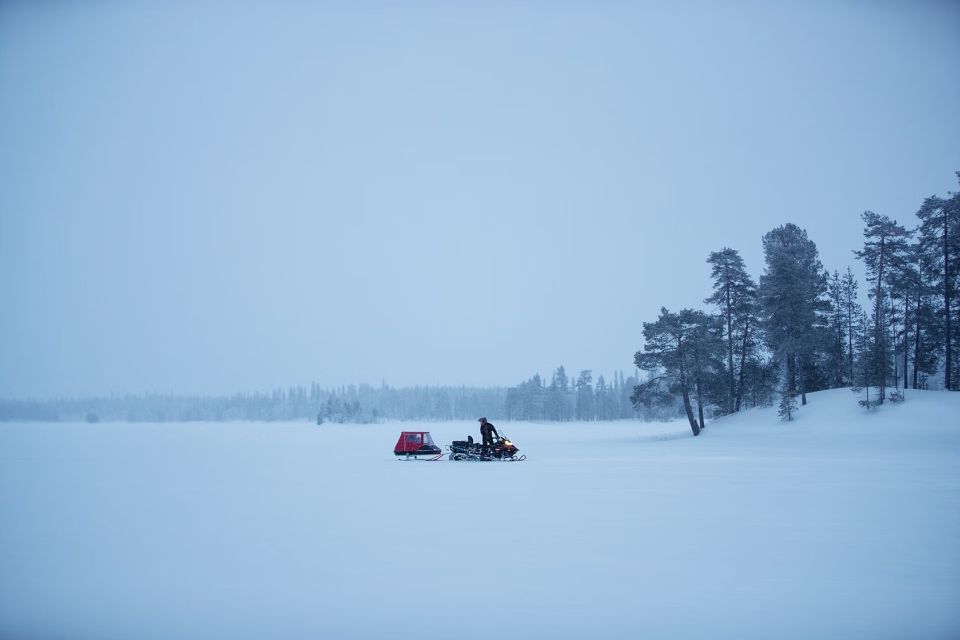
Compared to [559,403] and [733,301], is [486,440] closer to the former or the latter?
[733,301]

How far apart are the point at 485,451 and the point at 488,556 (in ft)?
77.1

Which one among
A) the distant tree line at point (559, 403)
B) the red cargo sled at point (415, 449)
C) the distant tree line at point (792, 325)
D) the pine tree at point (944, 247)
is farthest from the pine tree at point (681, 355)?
the distant tree line at point (559, 403)

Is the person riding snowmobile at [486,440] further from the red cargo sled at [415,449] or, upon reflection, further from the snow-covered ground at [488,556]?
the snow-covered ground at [488,556]

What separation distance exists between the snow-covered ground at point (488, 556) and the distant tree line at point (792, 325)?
27.0m

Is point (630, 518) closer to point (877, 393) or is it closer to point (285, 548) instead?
point (285, 548)

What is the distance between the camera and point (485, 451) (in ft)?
117

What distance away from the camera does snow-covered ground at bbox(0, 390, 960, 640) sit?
9.16m

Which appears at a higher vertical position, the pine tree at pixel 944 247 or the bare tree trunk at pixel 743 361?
the pine tree at pixel 944 247

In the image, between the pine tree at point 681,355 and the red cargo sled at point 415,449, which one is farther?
the pine tree at point 681,355

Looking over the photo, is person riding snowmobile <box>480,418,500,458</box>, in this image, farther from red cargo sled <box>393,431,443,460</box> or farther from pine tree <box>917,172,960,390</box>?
pine tree <box>917,172,960,390</box>

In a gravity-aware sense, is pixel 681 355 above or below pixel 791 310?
below

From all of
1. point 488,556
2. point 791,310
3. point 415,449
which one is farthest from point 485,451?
point 791,310

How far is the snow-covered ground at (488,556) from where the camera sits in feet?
30.0

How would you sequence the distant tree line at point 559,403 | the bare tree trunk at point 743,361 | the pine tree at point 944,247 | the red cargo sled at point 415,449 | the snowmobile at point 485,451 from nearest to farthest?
1. the snowmobile at point 485,451
2. the red cargo sled at point 415,449
3. the pine tree at point 944,247
4. the bare tree trunk at point 743,361
5. the distant tree line at point 559,403
